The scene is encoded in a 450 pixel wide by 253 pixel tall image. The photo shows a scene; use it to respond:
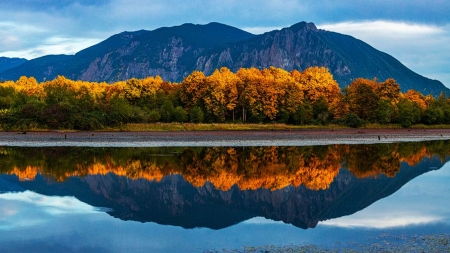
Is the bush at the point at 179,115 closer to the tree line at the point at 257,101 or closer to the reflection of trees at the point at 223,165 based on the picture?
the tree line at the point at 257,101

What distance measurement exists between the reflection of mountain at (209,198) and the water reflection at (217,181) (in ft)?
0.16

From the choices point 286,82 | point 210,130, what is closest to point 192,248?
point 210,130

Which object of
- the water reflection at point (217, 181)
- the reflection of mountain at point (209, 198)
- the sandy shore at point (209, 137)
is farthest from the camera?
the sandy shore at point (209, 137)

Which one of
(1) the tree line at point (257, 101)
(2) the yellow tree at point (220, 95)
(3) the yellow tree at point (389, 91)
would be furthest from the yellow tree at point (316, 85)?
(2) the yellow tree at point (220, 95)

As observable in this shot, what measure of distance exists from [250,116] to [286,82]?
11433 millimetres

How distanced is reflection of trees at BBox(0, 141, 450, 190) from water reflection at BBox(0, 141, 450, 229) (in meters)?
0.07

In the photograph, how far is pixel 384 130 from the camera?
98.9 m

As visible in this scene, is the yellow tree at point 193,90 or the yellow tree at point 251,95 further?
the yellow tree at point 193,90

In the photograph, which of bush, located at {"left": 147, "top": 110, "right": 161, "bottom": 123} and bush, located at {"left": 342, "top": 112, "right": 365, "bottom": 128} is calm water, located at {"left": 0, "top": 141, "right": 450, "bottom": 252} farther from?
bush, located at {"left": 342, "top": 112, "right": 365, "bottom": 128}

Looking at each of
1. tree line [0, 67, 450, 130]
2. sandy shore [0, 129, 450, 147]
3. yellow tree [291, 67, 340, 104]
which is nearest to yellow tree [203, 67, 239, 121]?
tree line [0, 67, 450, 130]

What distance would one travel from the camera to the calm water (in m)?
18.6

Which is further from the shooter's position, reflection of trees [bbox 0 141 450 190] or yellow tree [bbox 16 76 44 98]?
yellow tree [bbox 16 76 44 98]

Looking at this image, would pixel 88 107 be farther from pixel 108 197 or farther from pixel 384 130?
pixel 108 197

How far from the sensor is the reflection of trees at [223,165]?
33.9 m
